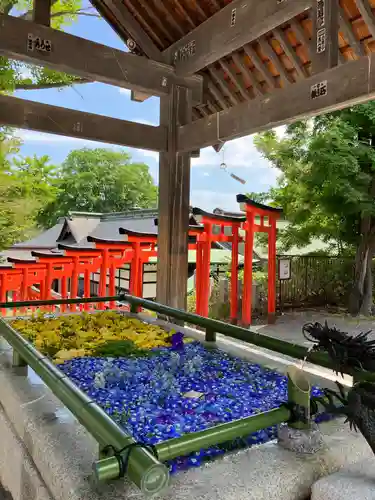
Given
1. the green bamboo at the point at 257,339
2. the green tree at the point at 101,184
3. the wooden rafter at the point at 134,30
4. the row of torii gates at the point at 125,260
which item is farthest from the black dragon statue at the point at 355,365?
the green tree at the point at 101,184

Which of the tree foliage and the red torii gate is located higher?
the tree foliage

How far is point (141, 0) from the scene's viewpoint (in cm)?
374

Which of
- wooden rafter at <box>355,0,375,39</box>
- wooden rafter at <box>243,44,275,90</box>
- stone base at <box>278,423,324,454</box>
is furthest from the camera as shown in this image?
wooden rafter at <box>243,44,275,90</box>

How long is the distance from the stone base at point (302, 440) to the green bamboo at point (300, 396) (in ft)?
0.07

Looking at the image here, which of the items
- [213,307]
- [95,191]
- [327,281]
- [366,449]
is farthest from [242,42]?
[95,191]

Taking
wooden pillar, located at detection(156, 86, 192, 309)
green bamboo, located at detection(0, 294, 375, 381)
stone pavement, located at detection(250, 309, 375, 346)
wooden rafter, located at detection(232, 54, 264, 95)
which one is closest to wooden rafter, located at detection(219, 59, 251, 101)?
wooden rafter, located at detection(232, 54, 264, 95)

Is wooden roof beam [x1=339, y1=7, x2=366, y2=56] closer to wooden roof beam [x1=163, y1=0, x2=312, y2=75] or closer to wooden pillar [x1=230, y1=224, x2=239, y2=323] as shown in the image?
wooden roof beam [x1=163, y1=0, x2=312, y2=75]

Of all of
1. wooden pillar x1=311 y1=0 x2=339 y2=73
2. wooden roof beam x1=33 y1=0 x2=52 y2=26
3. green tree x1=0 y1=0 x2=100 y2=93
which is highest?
green tree x1=0 y1=0 x2=100 y2=93

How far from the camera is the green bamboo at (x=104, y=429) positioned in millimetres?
937

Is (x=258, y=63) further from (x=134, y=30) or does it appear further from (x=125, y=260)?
(x=125, y=260)

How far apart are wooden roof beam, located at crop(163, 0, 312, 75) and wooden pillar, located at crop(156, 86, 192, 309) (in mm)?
341

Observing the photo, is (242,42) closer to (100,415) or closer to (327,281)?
(100,415)

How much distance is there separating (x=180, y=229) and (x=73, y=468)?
2956 mm

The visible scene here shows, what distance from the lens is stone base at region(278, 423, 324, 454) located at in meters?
1.37
